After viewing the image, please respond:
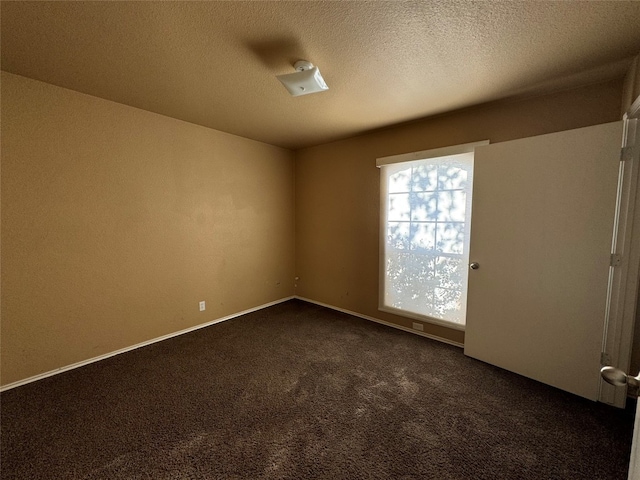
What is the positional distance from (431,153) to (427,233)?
88 centimetres

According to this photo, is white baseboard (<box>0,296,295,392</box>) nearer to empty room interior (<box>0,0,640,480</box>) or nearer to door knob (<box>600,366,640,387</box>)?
empty room interior (<box>0,0,640,480</box>)

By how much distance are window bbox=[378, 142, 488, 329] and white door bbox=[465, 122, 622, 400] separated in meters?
0.22

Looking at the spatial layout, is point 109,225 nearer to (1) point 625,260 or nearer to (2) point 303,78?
(2) point 303,78

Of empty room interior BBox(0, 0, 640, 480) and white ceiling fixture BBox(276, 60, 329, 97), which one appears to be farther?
white ceiling fixture BBox(276, 60, 329, 97)

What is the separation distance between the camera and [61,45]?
1.76m

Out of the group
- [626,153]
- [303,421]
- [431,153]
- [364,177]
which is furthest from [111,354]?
[626,153]

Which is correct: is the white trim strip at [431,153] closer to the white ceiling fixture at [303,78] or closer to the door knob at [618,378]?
the white ceiling fixture at [303,78]

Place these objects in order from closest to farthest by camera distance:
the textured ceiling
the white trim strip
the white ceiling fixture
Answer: the textured ceiling < the white ceiling fixture < the white trim strip

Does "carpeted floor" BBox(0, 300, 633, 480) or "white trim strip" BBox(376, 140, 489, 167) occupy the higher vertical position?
"white trim strip" BBox(376, 140, 489, 167)

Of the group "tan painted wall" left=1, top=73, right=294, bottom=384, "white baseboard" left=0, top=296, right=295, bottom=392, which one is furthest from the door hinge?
"white baseboard" left=0, top=296, right=295, bottom=392

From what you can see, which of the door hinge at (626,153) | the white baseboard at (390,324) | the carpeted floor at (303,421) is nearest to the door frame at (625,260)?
the door hinge at (626,153)

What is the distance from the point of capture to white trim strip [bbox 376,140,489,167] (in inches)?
106

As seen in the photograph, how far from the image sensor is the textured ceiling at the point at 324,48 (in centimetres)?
147

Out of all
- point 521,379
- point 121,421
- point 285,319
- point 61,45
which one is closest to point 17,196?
point 61,45
